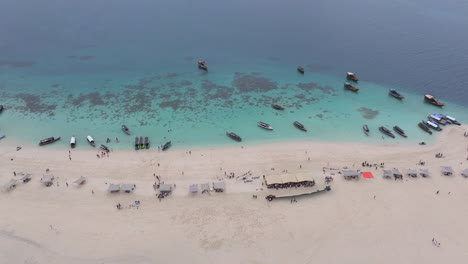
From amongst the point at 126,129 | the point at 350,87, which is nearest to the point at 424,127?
the point at 350,87

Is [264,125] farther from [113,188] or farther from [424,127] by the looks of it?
[424,127]

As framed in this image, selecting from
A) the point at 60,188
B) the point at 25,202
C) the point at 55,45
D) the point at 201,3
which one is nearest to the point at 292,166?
the point at 60,188

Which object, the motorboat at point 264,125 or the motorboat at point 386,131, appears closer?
the motorboat at point 386,131

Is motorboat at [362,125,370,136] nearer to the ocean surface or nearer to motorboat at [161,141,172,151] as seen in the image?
the ocean surface

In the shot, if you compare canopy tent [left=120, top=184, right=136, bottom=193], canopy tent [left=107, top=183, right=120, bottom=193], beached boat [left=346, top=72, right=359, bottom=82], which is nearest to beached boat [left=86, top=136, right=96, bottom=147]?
canopy tent [left=107, top=183, right=120, bottom=193]

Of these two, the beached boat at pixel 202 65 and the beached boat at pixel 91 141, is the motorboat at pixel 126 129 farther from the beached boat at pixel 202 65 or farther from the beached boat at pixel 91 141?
the beached boat at pixel 202 65

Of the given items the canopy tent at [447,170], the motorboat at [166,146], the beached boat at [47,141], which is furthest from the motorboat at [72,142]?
the canopy tent at [447,170]
